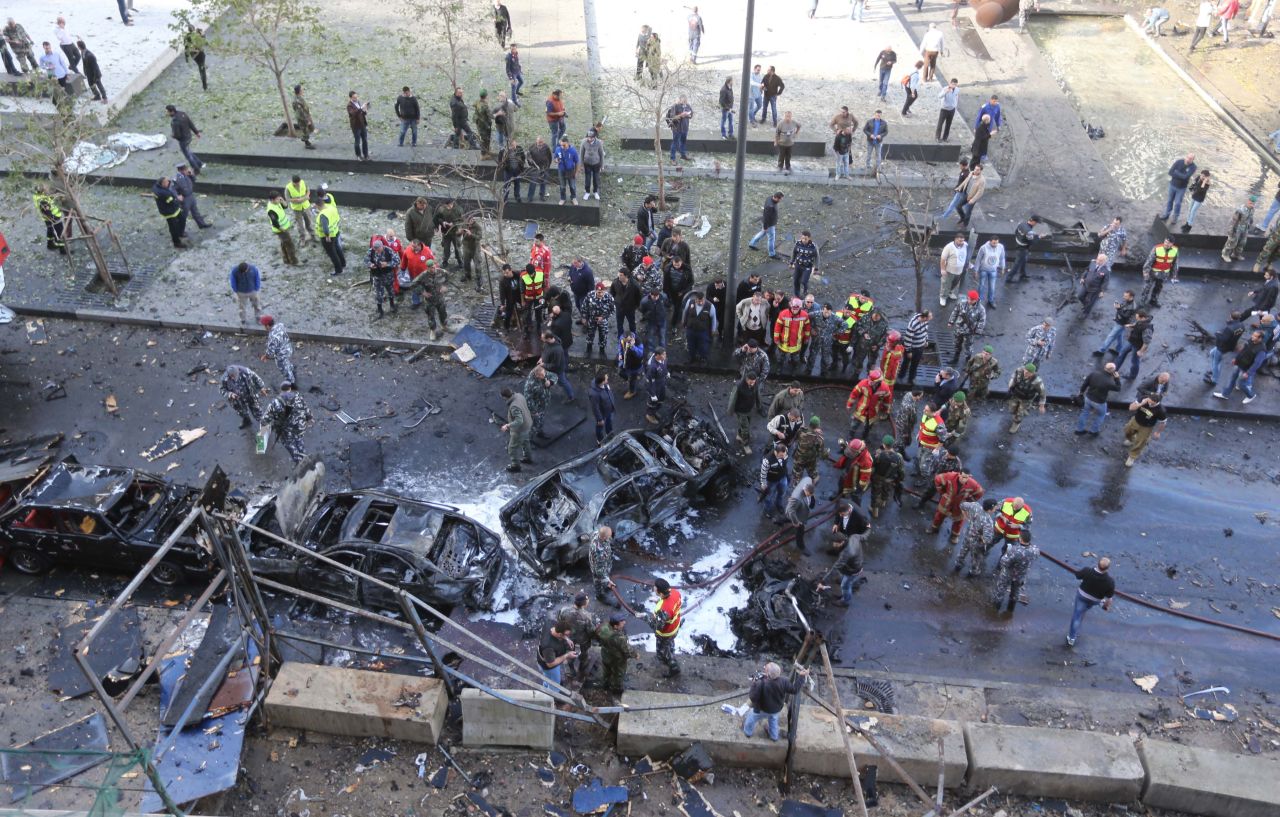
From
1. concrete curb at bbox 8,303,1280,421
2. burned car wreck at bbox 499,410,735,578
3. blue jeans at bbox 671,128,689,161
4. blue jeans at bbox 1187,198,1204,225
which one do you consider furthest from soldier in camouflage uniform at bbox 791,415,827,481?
blue jeans at bbox 1187,198,1204,225

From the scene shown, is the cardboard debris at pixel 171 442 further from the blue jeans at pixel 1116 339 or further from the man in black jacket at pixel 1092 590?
the blue jeans at pixel 1116 339

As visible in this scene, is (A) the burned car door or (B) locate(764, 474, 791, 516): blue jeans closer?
(A) the burned car door

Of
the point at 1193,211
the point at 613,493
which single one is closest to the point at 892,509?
the point at 613,493

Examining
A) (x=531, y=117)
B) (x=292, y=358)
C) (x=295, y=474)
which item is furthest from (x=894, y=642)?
(x=531, y=117)

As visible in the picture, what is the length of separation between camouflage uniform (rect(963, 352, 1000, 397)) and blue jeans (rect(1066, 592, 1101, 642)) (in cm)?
447

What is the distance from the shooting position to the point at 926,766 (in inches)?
373

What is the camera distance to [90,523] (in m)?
12.0

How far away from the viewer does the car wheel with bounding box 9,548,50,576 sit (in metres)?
12.2

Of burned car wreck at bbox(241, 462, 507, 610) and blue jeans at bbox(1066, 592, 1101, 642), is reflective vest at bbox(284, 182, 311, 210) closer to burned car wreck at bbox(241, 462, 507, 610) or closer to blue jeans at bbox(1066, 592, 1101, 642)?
burned car wreck at bbox(241, 462, 507, 610)

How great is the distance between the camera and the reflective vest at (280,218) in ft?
57.8

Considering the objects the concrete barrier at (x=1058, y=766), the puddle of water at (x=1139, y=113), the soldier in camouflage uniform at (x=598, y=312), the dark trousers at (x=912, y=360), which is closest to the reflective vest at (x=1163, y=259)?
the puddle of water at (x=1139, y=113)

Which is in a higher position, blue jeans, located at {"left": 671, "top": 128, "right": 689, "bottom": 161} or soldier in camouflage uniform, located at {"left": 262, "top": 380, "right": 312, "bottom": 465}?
blue jeans, located at {"left": 671, "top": 128, "right": 689, "bottom": 161}

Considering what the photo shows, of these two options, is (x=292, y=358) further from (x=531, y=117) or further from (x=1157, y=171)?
(x=1157, y=171)

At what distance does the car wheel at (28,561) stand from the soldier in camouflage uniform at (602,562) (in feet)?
23.1
